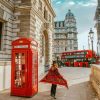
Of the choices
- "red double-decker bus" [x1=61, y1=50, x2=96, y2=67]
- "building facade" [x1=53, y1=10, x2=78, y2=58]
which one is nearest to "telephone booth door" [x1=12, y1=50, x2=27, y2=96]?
"red double-decker bus" [x1=61, y1=50, x2=96, y2=67]

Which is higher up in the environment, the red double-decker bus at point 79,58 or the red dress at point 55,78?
the red double-decker bus at point 79,58

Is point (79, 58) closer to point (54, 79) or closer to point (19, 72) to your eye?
point (54, 79)

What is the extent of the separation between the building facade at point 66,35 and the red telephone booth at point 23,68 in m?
82.1

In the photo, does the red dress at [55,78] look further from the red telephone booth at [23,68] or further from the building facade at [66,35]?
the building facade at [66,35]

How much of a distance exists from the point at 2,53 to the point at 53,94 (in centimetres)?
697

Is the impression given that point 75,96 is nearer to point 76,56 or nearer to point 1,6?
point 1,6

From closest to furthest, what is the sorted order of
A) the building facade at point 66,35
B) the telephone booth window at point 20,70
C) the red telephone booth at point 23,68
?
1. the red telephone booth at point 23,68
2. the telephone booth window at point 20,70
3. the building facade at point 66,35

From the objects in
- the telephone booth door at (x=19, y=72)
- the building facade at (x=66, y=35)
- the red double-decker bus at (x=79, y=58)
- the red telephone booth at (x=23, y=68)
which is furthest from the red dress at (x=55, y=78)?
the building facade at (x=66, y=35)

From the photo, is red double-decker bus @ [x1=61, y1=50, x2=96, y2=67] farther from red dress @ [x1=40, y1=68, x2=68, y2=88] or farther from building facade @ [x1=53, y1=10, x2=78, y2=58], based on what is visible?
building facade @ [x1=53, y1=10, x2=78, y2=58]

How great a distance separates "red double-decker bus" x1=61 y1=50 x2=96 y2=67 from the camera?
39625 mm

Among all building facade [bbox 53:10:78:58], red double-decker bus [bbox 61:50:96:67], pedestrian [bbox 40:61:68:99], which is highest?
building facade [bbox 53:10:78:58]

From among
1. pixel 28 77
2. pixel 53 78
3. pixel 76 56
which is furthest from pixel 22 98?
pixel 76 56

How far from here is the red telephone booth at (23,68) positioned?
9508 millimetres

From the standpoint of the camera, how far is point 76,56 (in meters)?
41.5
